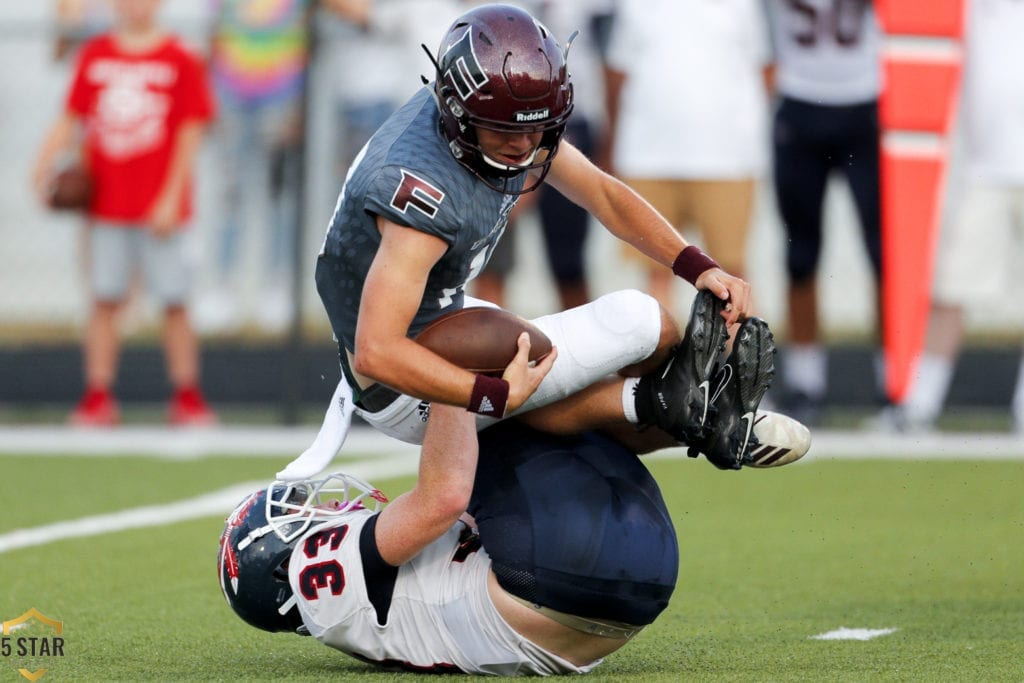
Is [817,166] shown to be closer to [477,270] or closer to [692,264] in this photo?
[692,264]

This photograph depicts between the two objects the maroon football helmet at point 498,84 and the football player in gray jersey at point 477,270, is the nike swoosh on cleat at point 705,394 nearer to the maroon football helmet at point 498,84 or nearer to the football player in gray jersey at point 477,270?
the football player in gray jersey at point 477,270

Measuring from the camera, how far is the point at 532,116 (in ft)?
11.5

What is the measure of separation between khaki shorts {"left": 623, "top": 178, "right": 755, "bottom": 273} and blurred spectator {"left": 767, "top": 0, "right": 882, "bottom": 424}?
19cm

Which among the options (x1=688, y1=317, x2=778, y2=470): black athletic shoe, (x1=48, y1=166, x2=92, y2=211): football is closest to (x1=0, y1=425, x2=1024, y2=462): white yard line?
(x1=48, y1=166, x2=92, y2=211): football

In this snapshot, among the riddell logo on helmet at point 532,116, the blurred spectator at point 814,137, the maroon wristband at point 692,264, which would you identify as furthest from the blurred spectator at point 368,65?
the riddell logo on helmet at point 532,116

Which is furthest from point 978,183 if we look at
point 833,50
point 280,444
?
point 280,444

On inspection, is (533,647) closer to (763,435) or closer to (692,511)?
(763,435)

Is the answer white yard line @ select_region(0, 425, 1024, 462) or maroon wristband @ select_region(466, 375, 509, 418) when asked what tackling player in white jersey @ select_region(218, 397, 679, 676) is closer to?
maroon wristband @ select_region(466, 375, 509, 418)

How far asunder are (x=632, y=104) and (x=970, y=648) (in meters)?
4.26

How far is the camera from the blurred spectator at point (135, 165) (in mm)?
8047

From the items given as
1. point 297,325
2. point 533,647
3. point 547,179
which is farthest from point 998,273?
point 533,647

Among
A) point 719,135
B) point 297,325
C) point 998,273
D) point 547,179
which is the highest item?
point 547,179

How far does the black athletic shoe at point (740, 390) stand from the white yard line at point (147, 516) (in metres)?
1.64

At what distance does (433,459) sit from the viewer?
359cm
